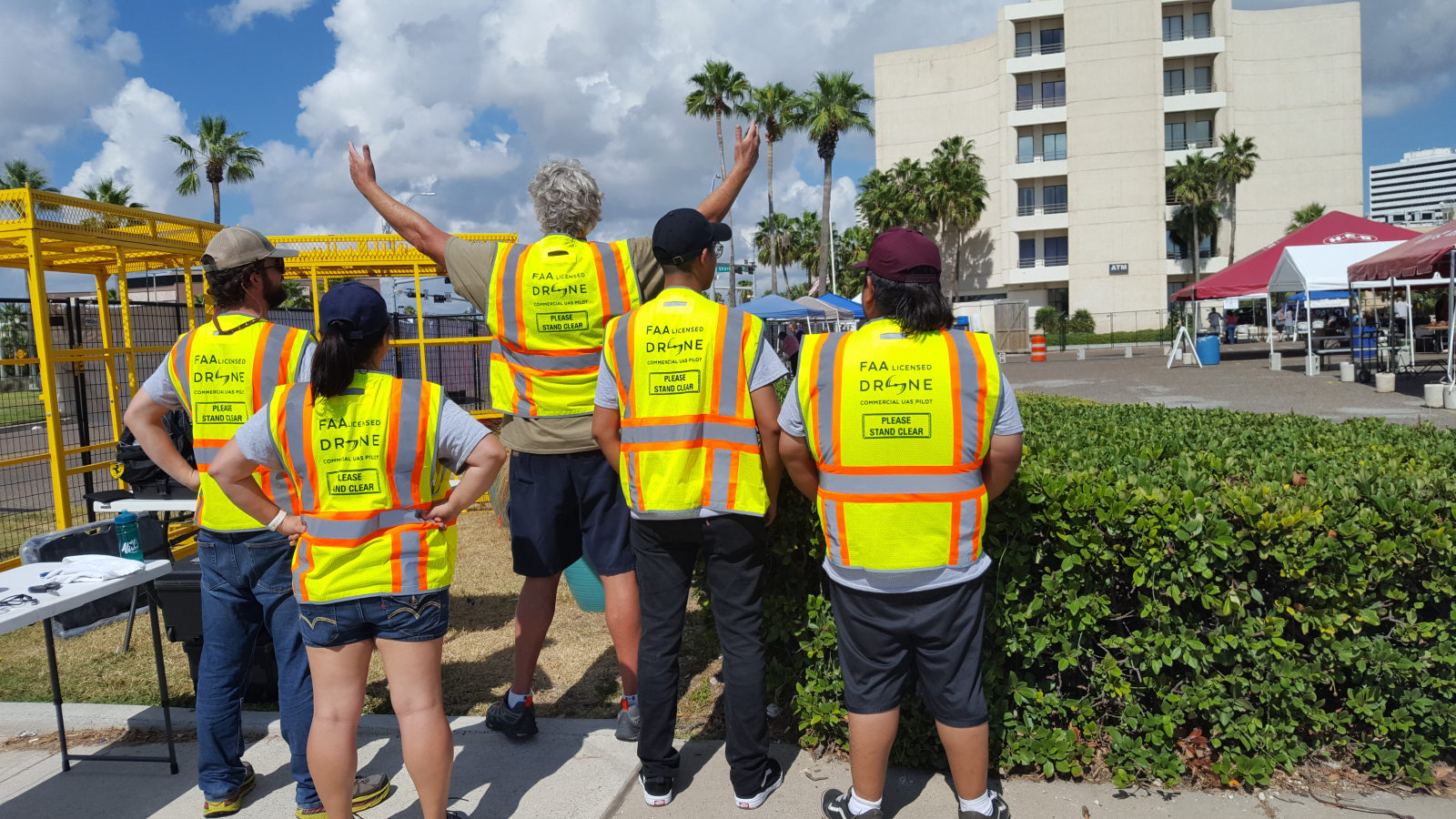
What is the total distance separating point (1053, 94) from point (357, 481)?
5790cm

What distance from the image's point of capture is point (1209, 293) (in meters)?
24.1

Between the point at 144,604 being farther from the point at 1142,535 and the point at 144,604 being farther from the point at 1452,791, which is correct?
the point at 1452,791

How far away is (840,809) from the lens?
9.71 feet

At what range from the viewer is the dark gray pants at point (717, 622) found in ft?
9.87

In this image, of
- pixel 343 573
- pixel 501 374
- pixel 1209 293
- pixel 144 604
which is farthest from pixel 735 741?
pixel 1209 293

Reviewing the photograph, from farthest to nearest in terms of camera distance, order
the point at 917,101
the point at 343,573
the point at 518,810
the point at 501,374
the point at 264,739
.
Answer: the point at 917,101 < the point at 264,739 < the point at 501,374 < the point at 518,810 < the point at 343,573

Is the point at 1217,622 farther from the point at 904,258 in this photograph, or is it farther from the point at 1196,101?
the point at 1196,101

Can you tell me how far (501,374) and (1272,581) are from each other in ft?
9.42

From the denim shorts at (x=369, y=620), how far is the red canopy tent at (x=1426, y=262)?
53.9 feet

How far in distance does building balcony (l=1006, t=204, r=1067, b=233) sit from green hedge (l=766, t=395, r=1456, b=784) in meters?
53.5

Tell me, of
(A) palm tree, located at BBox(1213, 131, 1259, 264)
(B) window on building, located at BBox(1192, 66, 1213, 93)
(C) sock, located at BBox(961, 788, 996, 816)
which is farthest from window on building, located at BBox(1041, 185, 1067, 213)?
(C) sock, located at BBox(961, 788, 996, 816)

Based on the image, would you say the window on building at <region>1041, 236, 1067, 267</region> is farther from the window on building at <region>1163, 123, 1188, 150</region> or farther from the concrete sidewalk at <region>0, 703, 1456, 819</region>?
the concrete sidewalk at <region>0, 703, 1456, 819</region>

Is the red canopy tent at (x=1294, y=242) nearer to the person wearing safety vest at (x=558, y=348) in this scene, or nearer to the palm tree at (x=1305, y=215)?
the person wearing safety vest at (x=558, y=348)

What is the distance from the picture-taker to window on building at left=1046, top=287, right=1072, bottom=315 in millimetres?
54969
